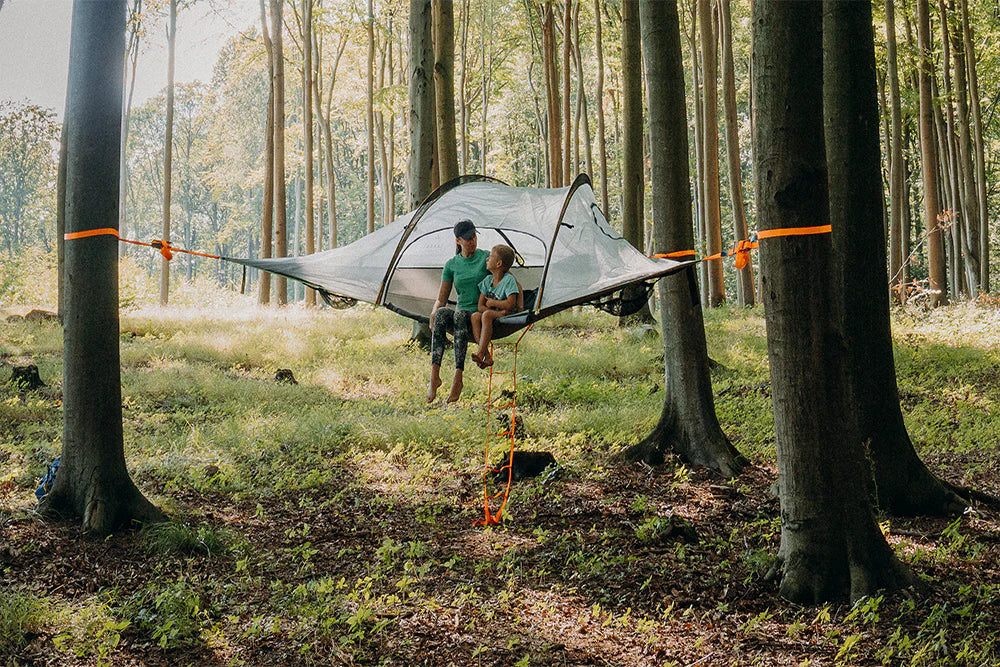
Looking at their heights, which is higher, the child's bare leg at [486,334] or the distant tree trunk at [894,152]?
the distant tree trunk at [894,152]

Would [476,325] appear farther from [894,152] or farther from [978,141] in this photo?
[978,141]

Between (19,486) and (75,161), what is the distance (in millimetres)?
1894

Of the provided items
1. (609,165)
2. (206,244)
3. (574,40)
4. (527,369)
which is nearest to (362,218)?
(206,244)

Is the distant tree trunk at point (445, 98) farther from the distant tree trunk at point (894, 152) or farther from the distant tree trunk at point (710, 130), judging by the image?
the distant tree trunk at point (894, 152)

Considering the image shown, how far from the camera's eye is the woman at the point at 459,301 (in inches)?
173

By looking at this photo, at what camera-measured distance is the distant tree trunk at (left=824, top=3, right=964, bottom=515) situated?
3.91 meters

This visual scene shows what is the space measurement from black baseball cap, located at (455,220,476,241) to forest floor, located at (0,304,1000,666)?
5.21 feet

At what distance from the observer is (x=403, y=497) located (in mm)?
4637

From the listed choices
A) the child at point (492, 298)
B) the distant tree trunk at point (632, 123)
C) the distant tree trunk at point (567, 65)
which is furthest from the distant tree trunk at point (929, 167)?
the child at point (492, 298)

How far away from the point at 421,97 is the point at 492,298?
Result: 496cm

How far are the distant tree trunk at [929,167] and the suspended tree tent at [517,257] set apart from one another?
610 cm

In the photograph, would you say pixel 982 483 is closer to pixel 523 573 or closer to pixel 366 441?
pixel 523 573

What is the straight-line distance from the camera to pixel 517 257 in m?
5.64

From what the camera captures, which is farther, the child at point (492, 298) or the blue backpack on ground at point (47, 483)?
the child at point (492, 298)
